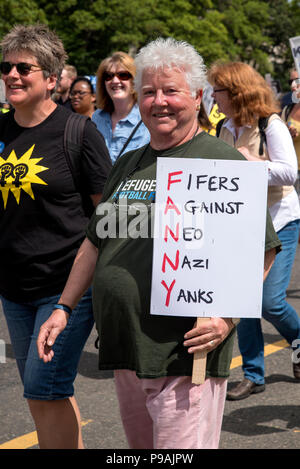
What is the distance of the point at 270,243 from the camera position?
2436mm

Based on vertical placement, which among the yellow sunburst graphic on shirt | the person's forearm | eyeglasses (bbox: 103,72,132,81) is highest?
eyeglasses (bbox: 103,72,132,81)

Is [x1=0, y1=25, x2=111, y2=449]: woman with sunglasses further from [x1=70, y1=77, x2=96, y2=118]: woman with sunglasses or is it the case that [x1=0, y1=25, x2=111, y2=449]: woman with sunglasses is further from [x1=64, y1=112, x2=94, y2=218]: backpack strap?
[x1=70, y1=77, x2=96, y2=118]: woman with sunglasses

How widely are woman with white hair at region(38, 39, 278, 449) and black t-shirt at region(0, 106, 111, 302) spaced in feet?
1.43

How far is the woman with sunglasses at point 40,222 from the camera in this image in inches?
121

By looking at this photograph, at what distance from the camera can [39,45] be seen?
3.20m

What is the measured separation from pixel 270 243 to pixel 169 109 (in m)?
0.57

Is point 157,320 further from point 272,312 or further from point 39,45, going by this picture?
point 272,312

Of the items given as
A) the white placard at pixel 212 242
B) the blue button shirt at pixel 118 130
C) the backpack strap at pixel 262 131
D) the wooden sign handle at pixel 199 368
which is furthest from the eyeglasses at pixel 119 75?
the wooden sign handle at pixel 199 368

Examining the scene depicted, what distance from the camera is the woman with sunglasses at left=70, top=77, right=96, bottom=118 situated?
8305mm

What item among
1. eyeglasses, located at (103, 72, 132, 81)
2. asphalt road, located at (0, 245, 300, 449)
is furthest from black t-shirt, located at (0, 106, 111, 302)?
eyeglasses, located at (103, 72, 132, 81)

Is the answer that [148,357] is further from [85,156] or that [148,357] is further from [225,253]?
[85,156]

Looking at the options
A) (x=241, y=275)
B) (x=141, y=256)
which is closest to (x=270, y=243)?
(x=241, y=275)

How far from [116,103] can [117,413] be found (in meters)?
2.23

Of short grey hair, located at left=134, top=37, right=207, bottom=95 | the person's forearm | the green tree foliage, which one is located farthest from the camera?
the green tree foliage
